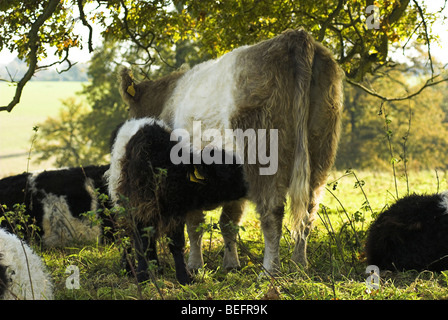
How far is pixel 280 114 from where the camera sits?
470cm

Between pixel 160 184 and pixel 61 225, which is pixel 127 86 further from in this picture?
pixel 160 184

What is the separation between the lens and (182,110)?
5.38m

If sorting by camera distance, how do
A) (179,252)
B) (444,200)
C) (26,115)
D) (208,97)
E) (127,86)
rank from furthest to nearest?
(26,115) < (127,86) < (208,97) < (444,200) < (179,252)

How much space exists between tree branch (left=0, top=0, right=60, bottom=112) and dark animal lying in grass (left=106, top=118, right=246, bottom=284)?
7.32ft

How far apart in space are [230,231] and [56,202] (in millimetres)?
2642

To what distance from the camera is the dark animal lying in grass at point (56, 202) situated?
6.58 meters

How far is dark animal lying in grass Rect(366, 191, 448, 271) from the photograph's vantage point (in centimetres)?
463

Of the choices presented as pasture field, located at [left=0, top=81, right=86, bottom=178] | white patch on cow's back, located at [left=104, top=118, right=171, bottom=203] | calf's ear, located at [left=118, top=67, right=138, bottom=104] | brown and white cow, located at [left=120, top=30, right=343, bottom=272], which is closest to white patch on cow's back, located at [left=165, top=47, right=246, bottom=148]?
brown and white cow, located at [left=120, top=30, right=343, bottom=272]

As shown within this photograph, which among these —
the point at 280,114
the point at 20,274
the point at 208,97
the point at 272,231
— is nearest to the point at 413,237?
the point at 272,231

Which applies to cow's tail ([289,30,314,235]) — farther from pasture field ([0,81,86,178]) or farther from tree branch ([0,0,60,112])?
pasture field ([0,81,86,178])

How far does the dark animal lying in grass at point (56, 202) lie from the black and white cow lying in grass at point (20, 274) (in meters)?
2.49

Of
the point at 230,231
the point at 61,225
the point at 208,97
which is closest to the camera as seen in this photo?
the point at 208,97

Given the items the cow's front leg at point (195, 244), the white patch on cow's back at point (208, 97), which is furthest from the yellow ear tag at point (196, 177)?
the cow's front leg at point (195, 244)
